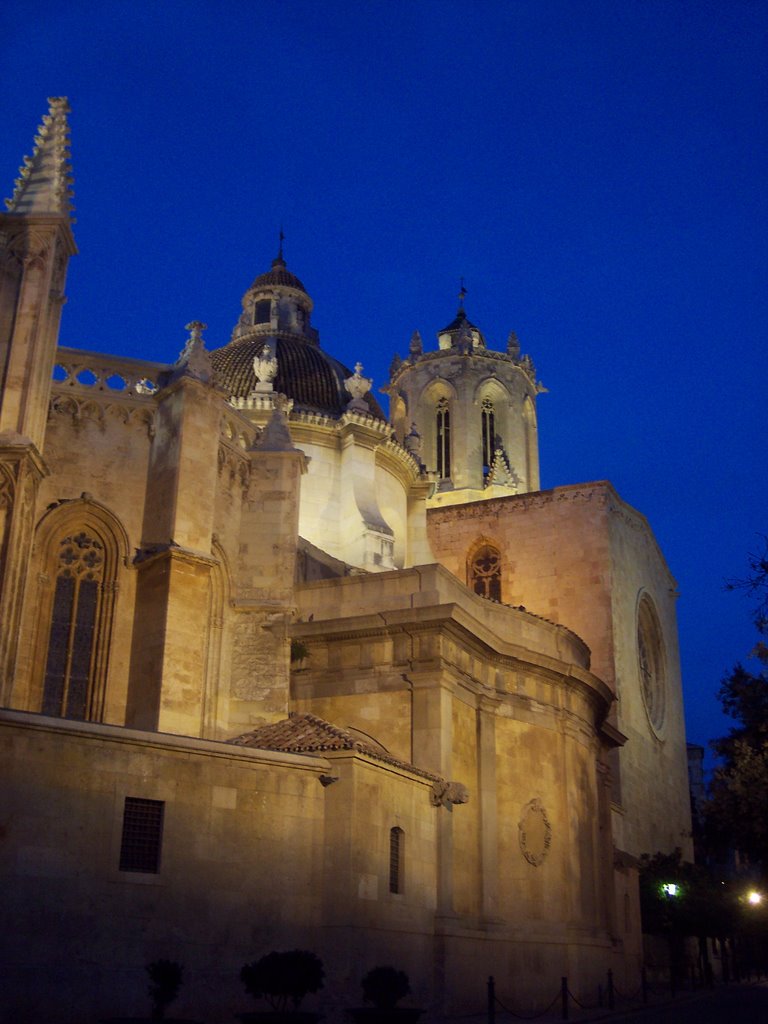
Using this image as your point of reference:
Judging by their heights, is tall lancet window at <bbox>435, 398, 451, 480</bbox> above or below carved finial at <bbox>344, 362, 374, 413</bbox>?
above

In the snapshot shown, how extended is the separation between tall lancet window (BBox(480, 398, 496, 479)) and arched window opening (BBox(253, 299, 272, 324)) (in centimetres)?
1751

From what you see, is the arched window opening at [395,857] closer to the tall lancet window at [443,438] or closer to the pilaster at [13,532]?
the pilaster at [13,532]

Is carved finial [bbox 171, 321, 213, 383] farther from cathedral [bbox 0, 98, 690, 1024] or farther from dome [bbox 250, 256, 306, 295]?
dome [bbox 250, 256, 306, 295]

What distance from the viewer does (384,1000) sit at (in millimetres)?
13312

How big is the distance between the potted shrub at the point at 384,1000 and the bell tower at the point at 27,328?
6.52 metres

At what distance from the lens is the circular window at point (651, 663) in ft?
131

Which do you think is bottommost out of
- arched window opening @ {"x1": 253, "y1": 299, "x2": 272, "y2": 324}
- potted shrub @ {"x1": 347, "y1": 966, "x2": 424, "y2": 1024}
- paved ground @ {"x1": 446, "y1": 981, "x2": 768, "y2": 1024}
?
paved ground @ {"x1": 446, "y1": 981, "x2": 768, "y2": 1024}

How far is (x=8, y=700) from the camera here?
16.2m

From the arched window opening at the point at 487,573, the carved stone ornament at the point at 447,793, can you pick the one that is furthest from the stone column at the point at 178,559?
the arched window opening at the point at 487,573

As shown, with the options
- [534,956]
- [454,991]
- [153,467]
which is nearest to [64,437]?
[153,467]

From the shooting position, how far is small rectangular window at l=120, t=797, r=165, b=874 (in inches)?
573

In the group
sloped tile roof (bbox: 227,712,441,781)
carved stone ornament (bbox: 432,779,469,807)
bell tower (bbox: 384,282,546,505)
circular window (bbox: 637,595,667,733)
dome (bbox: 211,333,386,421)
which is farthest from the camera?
bell tower (bbox: 384,282,546,505)

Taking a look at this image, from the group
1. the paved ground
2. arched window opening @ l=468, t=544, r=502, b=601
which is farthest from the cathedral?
arched window opening @ l=468, t=544, r=502, b=601

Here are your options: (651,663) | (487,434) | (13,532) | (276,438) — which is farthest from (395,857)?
(487,434)
